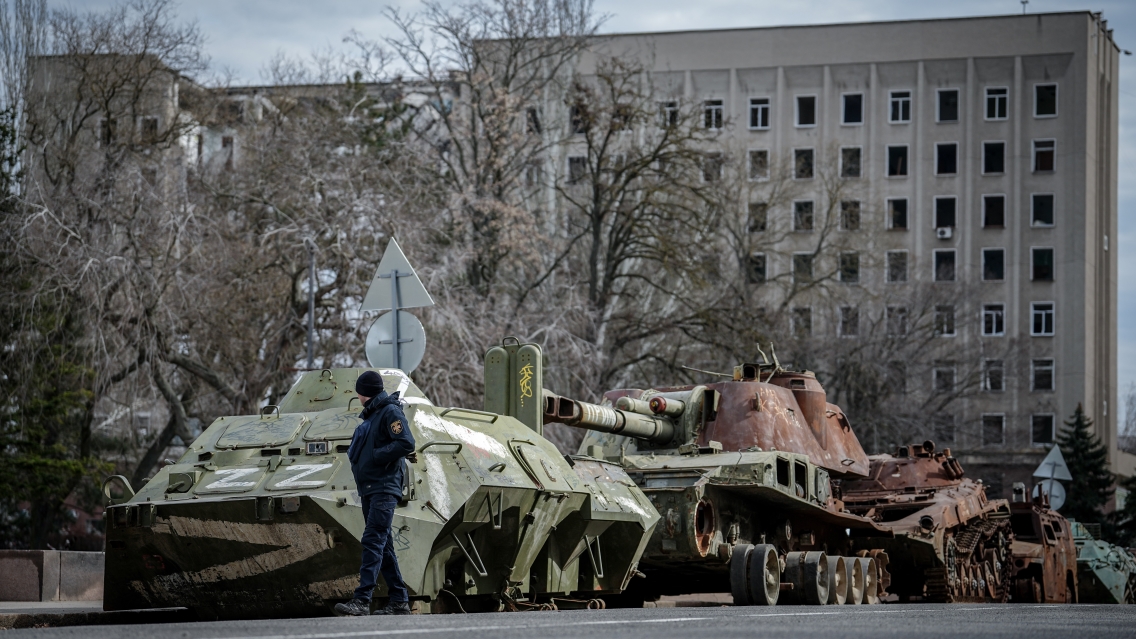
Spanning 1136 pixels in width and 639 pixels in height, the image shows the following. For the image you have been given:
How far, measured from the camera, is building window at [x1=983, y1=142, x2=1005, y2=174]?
6019 centimetres

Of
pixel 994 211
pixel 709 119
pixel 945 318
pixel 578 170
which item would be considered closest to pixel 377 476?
pixel 578 170

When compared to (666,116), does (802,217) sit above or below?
below

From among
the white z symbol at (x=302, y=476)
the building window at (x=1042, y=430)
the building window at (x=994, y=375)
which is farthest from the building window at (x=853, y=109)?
the white z symbol at (x=302, y=476)

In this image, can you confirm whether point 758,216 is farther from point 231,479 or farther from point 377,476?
point 377,476

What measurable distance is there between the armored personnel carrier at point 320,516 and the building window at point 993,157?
163 ft

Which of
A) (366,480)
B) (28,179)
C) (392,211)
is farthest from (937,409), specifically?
(366,480)

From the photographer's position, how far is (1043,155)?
5997 cm

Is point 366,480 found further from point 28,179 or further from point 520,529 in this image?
point 28,179

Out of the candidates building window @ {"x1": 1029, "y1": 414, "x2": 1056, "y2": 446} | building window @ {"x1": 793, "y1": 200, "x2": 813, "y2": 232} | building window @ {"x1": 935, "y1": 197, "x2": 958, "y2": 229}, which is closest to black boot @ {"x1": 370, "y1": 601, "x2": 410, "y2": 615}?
building window @ {"x1": 793, "y1": 200, "x2": 813, "y2": 232}

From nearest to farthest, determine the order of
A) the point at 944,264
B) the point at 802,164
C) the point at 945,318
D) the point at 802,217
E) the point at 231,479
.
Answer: the point at 231,479 → the point at 802,217 → the point at 945,318 → the point at 802,164 → the point at 944,264

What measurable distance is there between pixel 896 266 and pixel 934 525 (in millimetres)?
36068

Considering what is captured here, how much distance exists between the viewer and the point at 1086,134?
59000mm

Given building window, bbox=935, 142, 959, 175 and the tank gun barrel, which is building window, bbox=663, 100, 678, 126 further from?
building window, bbox=935, 142, 959, 175

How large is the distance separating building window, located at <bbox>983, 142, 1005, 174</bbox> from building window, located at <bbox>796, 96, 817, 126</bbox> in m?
6.69
